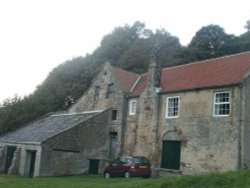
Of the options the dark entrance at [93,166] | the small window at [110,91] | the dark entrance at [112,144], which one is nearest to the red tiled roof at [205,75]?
the small window at [110,91]

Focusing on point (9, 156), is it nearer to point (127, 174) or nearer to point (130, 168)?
point (127, 174)

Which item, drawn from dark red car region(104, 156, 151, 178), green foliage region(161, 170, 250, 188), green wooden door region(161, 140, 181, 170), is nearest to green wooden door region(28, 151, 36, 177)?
dark red car region(104, 156, 151, 178)

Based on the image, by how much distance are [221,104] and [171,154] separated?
19.6 feet

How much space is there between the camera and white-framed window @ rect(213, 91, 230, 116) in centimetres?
2664

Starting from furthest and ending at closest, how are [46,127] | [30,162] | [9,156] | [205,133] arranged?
[46,127], [9,156], [30,162], [205,133]

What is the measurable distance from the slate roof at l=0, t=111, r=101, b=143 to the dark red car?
7.03 meters

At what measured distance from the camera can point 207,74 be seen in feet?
99.0

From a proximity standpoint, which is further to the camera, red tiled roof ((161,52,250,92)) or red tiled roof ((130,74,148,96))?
red tiled roof ((130,74,148,96))

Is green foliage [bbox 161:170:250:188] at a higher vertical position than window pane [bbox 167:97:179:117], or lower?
lower

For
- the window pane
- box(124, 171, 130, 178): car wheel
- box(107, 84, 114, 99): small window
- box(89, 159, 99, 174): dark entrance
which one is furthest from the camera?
box(107, 84, 114, 99): small window

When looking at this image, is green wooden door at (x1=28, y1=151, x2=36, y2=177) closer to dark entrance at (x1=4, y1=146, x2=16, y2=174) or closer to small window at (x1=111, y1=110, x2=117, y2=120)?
dark entrance at (x1=4, y1=146, x2=16, y2=174)

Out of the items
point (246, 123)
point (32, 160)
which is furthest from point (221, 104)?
point (32, 160)

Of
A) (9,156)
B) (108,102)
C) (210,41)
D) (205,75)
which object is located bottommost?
Answer: (9,156)

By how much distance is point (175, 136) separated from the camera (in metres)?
30.0
